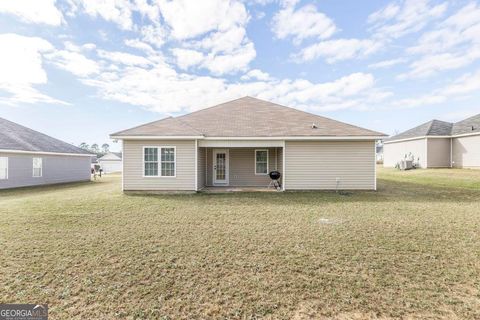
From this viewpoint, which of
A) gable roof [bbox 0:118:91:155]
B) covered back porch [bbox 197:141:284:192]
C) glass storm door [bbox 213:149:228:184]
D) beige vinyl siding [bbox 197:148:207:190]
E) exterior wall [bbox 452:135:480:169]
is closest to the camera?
beige vinyl siding [bbox 197:148:207:190]

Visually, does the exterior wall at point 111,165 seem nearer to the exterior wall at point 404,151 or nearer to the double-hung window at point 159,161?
the double-hung window at point 159,161

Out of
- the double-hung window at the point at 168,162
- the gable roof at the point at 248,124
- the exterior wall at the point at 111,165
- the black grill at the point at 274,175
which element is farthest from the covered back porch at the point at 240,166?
the exterior wall at the point at 111,165

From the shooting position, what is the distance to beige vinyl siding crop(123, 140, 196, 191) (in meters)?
10.9

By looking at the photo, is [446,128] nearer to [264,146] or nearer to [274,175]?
[274,175]

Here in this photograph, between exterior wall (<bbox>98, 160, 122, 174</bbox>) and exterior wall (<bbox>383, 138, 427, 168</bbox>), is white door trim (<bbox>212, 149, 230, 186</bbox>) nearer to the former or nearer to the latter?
exterior wall (<bbox>383, 138, 427, 168</bbox>)

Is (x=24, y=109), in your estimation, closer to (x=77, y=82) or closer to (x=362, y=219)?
(x=77, y=82)

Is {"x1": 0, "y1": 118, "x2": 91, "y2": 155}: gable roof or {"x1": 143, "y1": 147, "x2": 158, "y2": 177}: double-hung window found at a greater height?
{"x1": 0, "y1": 118, "x2": 91, "y2": 155}: gable roof

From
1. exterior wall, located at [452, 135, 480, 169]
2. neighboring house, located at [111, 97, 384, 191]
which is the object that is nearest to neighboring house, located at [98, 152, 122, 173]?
neighboring house, located at [111, 97, 384, 191]

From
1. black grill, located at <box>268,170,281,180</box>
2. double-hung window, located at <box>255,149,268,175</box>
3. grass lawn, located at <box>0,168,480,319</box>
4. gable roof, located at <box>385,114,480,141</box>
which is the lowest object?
grass lawn, located at <box>0,168,480,319</box>

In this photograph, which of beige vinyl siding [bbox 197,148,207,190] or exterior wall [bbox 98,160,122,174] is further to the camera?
exterior wall [bbox 98,160,122,174]

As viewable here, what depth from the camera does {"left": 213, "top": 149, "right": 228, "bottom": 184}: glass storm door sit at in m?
13.2

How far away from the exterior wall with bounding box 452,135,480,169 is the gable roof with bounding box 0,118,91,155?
32612 mm

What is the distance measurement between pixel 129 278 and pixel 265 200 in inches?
255

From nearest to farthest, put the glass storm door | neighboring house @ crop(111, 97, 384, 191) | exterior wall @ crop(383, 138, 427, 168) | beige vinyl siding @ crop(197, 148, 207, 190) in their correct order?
neighboring house @ crop(111, 97, 384, 191) < beige vinyl siding @ crop(197, 148, 207, 190) < the glass storm door < exterior wall @ crop(383, 138, 427, 168)
